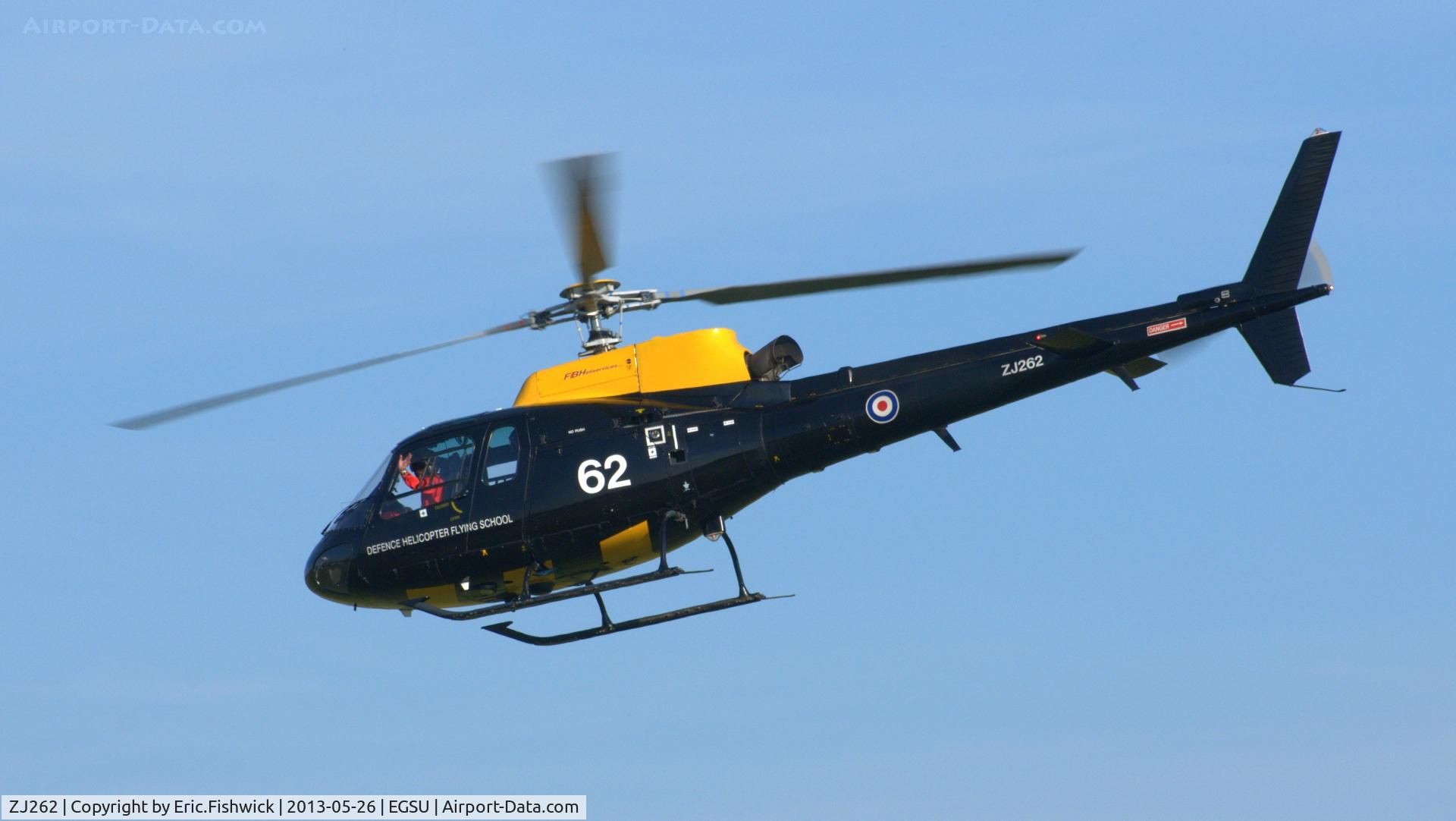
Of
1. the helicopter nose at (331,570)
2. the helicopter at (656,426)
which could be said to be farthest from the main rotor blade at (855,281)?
the helicopter nose at (331,570)

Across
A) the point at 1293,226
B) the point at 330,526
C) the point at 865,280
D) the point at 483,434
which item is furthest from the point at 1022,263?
the point at 330,526

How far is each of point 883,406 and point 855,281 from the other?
234cm

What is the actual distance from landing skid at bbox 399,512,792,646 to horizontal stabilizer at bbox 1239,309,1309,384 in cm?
731

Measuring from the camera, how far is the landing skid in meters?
28.2

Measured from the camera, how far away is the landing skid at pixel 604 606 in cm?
2819

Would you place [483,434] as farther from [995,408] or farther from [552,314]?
[995,408]

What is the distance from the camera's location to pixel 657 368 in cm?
Answer: 2975

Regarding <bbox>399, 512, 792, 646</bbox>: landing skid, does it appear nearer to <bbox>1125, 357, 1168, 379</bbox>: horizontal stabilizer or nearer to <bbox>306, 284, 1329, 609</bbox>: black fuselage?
<bbox>306, 284, 1329, 609</bbox>: black fuselage

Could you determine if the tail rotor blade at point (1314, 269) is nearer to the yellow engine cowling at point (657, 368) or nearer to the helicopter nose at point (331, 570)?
the yellow engine cowling at point (657, 368)

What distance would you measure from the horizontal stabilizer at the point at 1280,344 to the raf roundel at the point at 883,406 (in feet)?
15.9

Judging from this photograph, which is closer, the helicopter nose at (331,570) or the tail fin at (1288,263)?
the tail fin at (1288,263)

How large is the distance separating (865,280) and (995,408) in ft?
9.77

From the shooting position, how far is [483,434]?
2995 cm

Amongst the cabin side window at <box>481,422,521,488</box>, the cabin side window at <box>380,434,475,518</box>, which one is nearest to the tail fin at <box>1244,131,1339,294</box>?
the cabin side window at <box>481,422,521,488</box>
